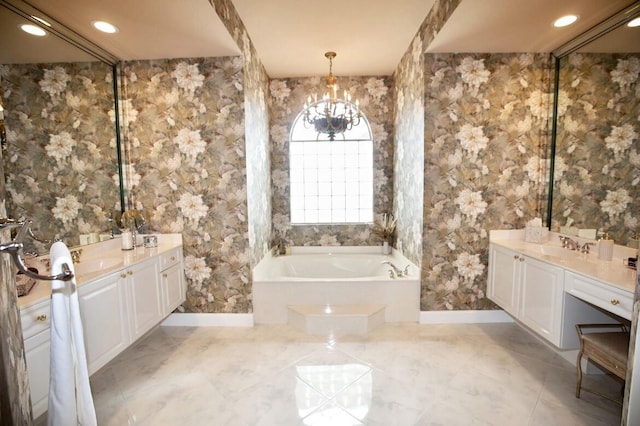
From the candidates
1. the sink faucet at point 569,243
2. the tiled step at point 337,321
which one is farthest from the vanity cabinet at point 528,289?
the tiled step at point 337,321

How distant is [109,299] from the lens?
208 cm

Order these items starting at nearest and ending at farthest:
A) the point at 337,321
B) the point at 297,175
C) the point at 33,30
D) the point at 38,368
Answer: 1. the point at 38,368
2. the point at 33,30
3. the point at 337,321
4. the point at 297,175

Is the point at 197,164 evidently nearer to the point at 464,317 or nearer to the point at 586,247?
the point at 464,317

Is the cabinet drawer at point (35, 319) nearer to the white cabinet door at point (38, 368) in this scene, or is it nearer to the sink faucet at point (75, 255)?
the white cabinet door at point (38, 368)

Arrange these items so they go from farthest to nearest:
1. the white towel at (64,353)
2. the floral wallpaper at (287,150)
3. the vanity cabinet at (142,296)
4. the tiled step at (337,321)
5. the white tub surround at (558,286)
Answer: the floral wallpaper at (287,150), the tiled step at (337,321), the vanity cabinet at (142,296), the white tub surround at (558,286), the white towel at (64,353)

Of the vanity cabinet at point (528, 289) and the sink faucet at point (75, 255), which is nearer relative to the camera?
the vanity cabinet at point (528, 289)

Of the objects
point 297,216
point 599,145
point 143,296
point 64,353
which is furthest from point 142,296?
point 599,145

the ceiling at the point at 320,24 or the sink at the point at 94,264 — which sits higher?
the ceiling at the point at 320,24

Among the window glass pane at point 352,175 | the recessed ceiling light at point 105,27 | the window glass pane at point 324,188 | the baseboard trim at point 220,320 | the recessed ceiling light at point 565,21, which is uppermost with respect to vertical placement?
the recessed ceiling light at point 565,21

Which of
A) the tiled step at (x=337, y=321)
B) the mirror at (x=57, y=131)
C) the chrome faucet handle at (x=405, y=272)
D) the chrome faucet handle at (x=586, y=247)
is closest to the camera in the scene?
the mirror at (x=57, y=131)

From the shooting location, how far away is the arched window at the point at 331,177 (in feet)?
15.0

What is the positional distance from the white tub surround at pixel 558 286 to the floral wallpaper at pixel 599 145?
10.9 inches

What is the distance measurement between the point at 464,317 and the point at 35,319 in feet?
11.2

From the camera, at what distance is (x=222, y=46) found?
8.97 feet
